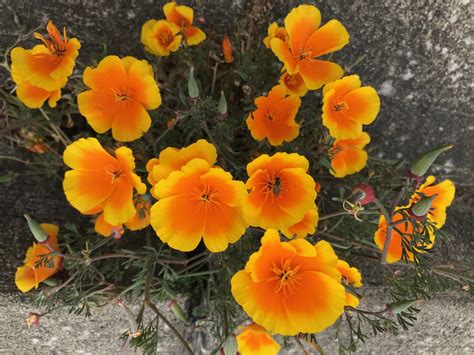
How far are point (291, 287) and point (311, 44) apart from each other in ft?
2.45

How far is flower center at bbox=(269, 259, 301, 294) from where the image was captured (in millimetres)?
1179

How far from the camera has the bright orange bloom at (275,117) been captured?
1.44 m

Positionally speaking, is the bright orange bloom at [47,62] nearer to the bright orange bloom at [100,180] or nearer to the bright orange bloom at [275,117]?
the bright orange bloom at [100,180]

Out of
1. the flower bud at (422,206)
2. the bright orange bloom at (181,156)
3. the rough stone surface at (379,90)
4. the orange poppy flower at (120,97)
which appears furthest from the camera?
the rough stone surface at (379,90)

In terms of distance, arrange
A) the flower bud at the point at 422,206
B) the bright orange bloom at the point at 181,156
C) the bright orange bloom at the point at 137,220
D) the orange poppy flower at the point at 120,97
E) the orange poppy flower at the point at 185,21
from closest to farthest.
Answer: the flower bud at the point at 422,206, the bright orange bloom at the point at 181,156, the orange poppy flower at the point at 120,97, the bright orange bloom at the point at 137,220, the orange poppy flower at the point at 185,21

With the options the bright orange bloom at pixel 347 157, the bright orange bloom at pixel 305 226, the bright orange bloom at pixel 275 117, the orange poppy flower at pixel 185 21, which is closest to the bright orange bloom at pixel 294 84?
the bright orange bloom at pixel 275 117

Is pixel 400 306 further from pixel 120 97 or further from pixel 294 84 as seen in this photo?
pixel 120 97

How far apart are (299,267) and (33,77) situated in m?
0.91

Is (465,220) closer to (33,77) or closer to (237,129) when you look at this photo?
(237,129)

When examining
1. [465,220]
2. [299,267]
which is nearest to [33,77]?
[299,267]

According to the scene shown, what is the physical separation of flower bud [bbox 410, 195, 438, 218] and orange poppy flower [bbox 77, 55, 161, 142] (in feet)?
2.45

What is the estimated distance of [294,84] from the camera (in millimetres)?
1491

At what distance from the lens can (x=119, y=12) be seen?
5.53 ft

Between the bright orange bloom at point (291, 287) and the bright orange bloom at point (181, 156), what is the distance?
10.1 inches
